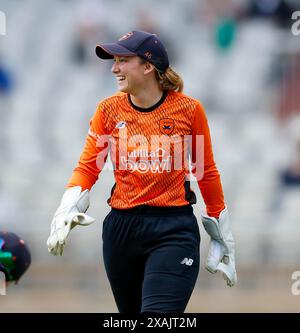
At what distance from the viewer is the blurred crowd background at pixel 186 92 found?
10.2 meters

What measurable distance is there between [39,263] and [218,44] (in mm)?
3323

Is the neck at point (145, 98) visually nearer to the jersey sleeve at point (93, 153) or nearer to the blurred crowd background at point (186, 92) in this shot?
the jersey sleeve at point (93, 153)

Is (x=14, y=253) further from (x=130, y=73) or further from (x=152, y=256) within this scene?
(x=130, y=73)

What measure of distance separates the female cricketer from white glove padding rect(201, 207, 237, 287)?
8.6 inches

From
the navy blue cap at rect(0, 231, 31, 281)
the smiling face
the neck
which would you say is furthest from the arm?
the navy blue cap at rect(0, 231, 31, 281)

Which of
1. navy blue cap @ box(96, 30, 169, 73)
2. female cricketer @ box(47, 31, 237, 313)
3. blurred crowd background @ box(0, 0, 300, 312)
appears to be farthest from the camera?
blurred crowd background @ box(0, 0, 300, 312)

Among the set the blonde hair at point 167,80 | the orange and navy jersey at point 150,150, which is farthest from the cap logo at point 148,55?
the orange and navy jersey at point 150,150

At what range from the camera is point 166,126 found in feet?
15.9

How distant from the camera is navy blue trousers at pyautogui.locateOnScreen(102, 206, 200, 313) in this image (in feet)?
15.3

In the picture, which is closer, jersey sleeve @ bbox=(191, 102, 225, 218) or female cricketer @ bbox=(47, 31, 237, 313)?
female cricketer @ bbox=(47, 31, 237, 313)

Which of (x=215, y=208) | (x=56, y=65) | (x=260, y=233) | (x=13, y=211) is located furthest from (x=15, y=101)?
(x=215, y=208)

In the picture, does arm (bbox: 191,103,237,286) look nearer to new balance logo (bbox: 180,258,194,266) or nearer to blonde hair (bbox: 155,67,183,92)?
blonde hair (bbox: 155,67,183,92)

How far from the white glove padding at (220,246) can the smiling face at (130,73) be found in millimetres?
853

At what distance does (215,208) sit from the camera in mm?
5145
